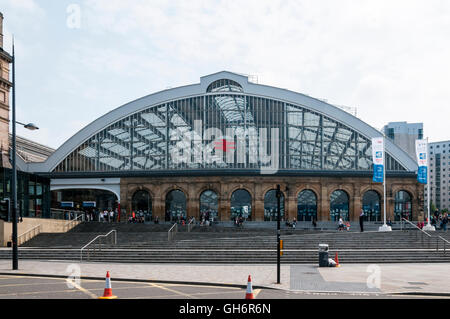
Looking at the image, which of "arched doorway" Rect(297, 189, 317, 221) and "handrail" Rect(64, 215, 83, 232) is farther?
"arched doorway" Rect(297, 189, 317, 221)

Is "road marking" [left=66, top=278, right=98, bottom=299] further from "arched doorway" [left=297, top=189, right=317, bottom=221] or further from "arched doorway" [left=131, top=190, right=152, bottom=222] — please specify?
"arched doorway" [left=297, top=189, right=317, bottom=221]

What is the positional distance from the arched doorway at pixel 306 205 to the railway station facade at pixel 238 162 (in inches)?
4.2

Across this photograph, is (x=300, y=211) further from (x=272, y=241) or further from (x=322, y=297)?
(x=322, y=297)

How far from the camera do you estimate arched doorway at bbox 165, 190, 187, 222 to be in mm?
55156

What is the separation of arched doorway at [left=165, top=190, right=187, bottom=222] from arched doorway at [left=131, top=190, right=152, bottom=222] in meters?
2.05

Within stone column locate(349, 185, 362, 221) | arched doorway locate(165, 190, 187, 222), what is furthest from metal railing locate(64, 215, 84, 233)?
stone column locate(349, 185, 362, 221)

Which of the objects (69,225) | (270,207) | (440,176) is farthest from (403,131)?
(69,225)

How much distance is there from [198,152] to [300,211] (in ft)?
41.6

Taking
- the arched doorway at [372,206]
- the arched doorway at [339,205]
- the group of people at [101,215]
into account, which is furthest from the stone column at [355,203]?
the group of people at [101,215]

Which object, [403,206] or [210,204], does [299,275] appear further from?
[403,206]

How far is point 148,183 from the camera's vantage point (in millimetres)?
55344

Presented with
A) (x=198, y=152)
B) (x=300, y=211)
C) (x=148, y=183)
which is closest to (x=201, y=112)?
(x=198, y=152)

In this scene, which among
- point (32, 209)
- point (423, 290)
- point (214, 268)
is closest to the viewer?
point (423, 290)
